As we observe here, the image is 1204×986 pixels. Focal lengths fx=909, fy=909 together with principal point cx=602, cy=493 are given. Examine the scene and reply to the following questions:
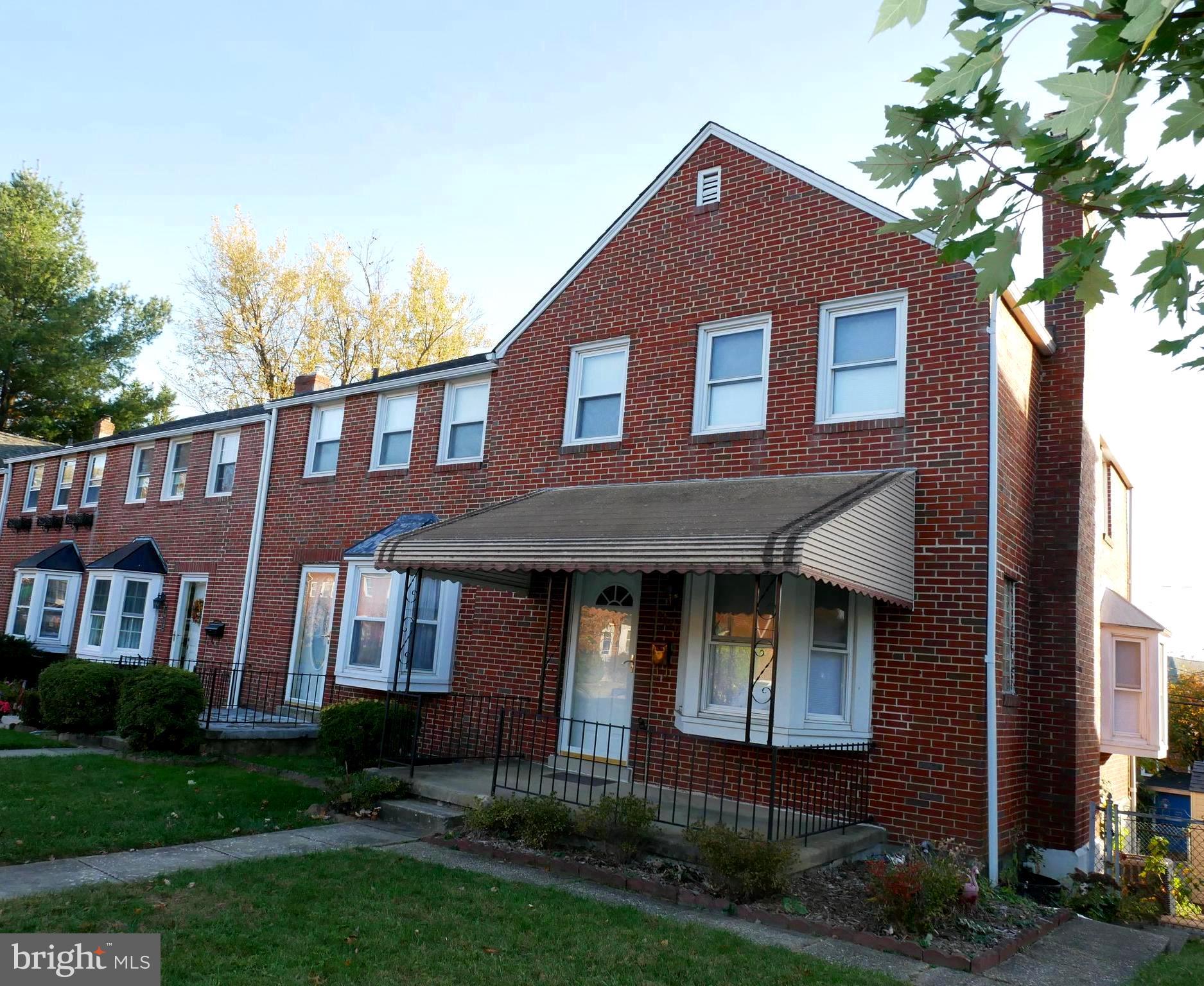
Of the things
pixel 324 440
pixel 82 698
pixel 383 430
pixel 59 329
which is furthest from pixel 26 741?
pixel 59 329

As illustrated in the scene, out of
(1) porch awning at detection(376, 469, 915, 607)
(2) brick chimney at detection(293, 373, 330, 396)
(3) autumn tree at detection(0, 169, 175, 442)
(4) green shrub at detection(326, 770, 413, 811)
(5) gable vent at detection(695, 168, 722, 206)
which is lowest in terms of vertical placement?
(4) green shrub at detection(326, 770, 413, 811)

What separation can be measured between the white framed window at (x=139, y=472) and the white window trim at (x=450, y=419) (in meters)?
9.89

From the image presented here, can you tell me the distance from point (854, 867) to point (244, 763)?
26.8 ft

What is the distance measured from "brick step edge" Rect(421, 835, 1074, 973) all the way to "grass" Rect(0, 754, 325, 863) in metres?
2.18

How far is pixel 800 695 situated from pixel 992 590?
213cm

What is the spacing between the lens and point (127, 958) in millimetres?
5156

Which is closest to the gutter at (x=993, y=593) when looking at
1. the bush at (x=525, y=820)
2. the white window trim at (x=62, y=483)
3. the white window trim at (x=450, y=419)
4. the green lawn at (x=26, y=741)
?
the bush at (x=525, y=820)

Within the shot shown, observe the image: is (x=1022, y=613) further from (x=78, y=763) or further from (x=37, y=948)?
(x=78, y=763)

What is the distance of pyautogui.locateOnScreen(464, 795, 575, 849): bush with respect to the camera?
27.4ft

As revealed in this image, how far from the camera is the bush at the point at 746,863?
7.12 meters

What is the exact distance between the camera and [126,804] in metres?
9.16

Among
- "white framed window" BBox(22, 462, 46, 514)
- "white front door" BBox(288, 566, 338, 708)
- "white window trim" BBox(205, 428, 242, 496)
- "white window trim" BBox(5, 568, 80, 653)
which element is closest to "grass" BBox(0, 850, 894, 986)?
"white front door" BBox(288, 566, 338, 708)

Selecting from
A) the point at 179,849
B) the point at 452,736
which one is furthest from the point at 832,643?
the point at 179,849

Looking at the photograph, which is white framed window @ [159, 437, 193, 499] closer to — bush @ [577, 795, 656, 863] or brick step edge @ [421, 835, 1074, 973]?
brick step edge @ [421, 835, 1074, 973]
